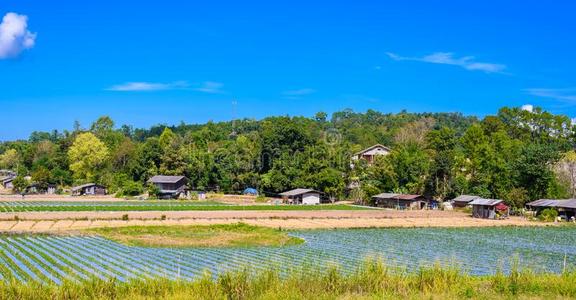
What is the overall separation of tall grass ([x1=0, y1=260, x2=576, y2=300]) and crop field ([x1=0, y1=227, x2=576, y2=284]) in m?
3.27

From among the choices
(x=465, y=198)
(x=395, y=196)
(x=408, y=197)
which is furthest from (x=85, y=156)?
(x=465, y=198)

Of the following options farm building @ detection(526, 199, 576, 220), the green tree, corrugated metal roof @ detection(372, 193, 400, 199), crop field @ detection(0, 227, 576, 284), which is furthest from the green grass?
the green tree

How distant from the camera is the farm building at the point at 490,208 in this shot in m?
51.5

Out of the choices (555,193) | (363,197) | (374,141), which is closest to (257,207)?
(363,197)

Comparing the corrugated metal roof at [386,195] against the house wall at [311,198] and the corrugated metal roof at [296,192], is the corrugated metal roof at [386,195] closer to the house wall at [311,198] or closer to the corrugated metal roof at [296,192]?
the house wall at [311,198]

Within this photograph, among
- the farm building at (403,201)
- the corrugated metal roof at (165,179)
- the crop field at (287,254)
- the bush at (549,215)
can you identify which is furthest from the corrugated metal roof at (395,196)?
the corrugated metal roof at (165,179)

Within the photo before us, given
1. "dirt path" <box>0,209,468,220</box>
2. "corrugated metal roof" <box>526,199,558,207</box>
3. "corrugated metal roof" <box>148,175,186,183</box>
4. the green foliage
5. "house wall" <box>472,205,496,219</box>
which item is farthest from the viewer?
the green foliage

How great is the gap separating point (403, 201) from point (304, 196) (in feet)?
39.5

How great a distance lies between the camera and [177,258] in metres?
25.8

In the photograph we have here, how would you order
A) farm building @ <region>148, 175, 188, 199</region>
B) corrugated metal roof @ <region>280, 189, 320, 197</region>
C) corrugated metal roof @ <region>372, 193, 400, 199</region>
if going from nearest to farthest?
1. corrugated metal roof @ <region>372, 193, 400, 199</region>
2. corrugated metal roof @ <region>280, 189, 320, 197</region>
3. farm building @ <region>148, 175, 188, 199</region>

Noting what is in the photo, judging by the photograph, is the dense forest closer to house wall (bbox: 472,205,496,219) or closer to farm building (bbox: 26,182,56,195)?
farm building (bbox: 26,182,56,195)

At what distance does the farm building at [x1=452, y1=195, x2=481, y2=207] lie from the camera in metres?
58.9

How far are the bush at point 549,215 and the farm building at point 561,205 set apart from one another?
2.16 ft

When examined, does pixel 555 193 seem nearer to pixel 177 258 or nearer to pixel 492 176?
pixel 492 176
